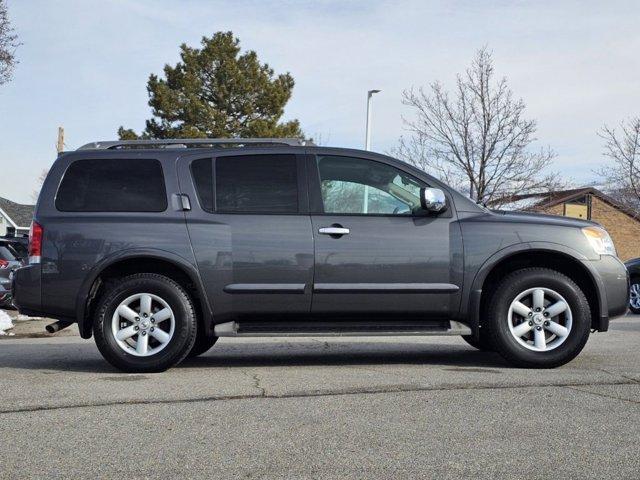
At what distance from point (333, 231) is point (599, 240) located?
219 cm

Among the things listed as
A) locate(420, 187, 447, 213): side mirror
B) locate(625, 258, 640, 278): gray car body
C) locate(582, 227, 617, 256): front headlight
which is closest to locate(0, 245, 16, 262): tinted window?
locate(625, 258, 640, 278): gray car body

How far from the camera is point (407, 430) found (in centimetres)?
456

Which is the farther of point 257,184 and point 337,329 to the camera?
point 257,184

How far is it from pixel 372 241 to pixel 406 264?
0.32 metres

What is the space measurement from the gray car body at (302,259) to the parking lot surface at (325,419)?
51 cm

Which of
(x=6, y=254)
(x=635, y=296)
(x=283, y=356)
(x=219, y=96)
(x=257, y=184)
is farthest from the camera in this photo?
(x=219, y=96)

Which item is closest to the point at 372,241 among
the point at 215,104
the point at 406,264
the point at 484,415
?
the point at 406,264

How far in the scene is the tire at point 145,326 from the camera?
6691mm

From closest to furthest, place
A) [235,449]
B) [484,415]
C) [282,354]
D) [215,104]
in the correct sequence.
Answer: [235,449] < [484,415] < [282,354] < [215,104]

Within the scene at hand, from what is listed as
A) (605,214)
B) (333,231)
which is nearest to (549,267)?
(333,231)

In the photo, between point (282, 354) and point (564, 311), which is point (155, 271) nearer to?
point (282, 354)

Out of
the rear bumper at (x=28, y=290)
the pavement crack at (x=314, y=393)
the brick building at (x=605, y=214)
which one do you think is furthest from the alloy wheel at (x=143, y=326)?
the brick building at (x=605, y=214)

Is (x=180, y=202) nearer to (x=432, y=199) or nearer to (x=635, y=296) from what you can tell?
(x=432, y=199)

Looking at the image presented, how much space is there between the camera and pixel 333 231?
6.80 m
